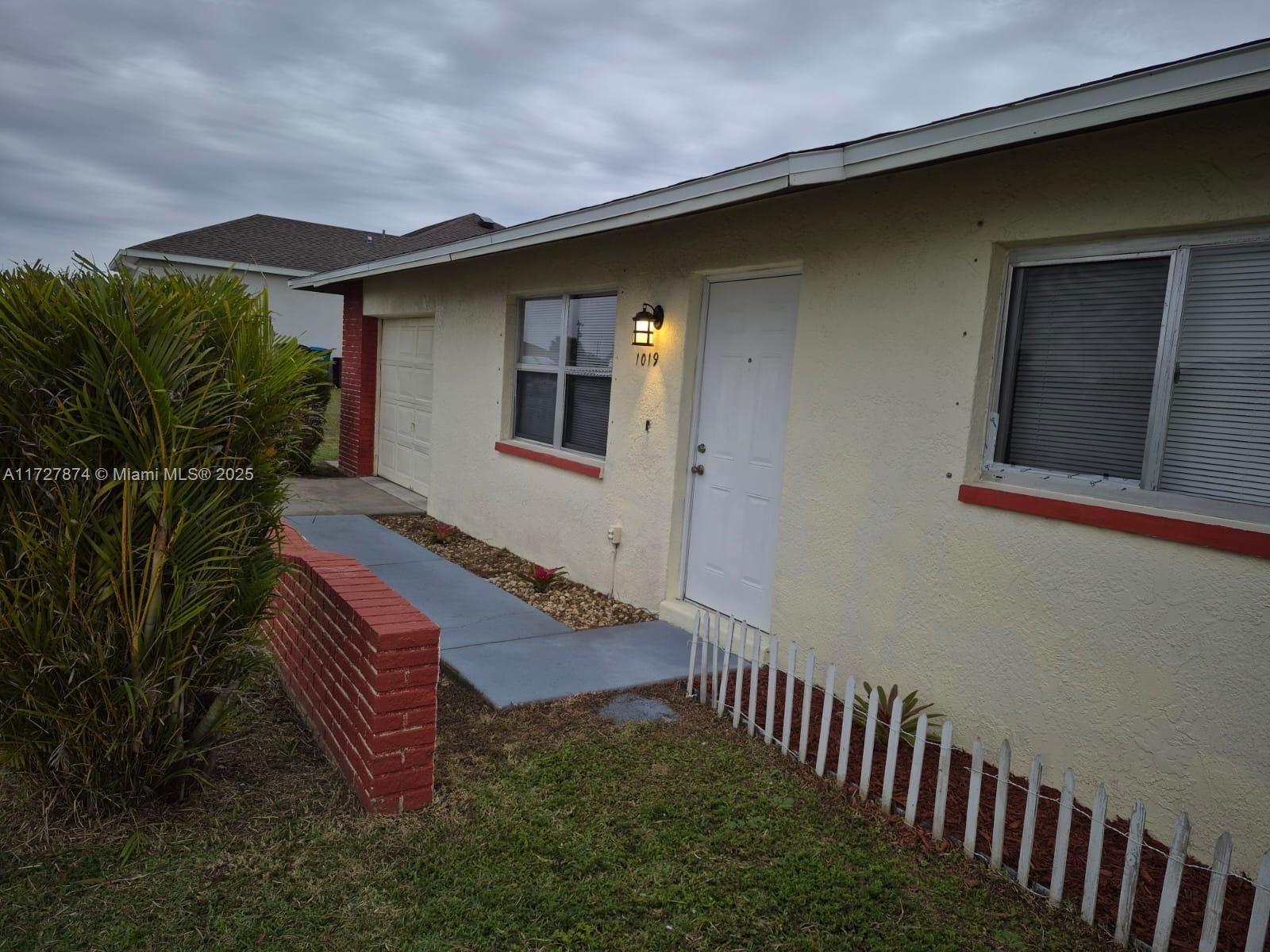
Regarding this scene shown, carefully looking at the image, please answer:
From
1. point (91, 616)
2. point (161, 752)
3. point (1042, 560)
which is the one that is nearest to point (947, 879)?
point (1042, 560)

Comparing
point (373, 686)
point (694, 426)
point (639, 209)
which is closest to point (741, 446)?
point (694, 426)

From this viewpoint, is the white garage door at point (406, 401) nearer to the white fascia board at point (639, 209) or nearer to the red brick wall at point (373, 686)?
the white fascia board at point (639, 209)

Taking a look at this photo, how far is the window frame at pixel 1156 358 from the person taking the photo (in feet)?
10.4

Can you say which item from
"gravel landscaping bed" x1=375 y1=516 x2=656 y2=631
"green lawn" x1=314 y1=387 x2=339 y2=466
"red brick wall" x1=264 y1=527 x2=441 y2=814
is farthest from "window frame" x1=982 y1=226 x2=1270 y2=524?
"green lawn" x1=314 y1=387 x2=339 y2=466

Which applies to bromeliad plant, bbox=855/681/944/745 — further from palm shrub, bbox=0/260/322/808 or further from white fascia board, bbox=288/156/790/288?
palm shrub, bbox=0/260/322/808

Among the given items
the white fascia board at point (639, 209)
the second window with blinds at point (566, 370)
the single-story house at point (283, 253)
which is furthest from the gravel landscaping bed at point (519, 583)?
the single-story house at point (283, 253)

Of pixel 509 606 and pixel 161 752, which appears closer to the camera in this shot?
pixel 161 752

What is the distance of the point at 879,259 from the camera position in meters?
4.48

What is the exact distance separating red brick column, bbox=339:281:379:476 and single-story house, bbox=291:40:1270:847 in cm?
705

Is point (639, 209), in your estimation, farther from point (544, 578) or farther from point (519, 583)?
point (519, 583)

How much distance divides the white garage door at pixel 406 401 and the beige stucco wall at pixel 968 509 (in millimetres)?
5380

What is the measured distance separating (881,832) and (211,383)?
3.12 metres

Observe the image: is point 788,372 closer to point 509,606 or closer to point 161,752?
point 509,606

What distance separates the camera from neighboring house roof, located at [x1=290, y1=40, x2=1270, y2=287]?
2.66 meters
